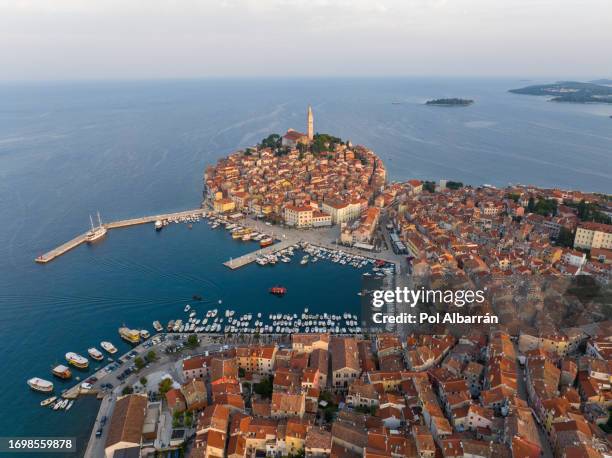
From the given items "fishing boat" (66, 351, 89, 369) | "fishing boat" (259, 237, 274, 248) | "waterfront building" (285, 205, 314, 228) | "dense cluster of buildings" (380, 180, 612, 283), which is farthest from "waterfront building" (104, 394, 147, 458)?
"waterfront building" (285, 205, 314, 228)

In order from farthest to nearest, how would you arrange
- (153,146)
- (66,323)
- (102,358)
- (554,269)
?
(153,146)
(554,269)
(66,323)
(102,358)

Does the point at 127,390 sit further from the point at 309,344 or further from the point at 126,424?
the point at 309,344

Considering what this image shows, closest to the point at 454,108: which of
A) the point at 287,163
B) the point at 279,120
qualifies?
the point at 279,120

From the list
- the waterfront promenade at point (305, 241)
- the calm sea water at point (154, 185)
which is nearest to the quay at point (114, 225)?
the calm sea water at point (154, 185)

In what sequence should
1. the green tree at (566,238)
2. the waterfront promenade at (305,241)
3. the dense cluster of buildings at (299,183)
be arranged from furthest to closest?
the dense cluster of buildings at (299,183), the green tree at (566,238), the waterfront promenade at (305,241)

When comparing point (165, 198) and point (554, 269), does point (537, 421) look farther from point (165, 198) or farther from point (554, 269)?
point (165, 198)

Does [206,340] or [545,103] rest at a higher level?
[545,103]

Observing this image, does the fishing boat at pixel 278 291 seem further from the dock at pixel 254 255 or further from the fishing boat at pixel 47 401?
the fishing boat at pixel 47 401
